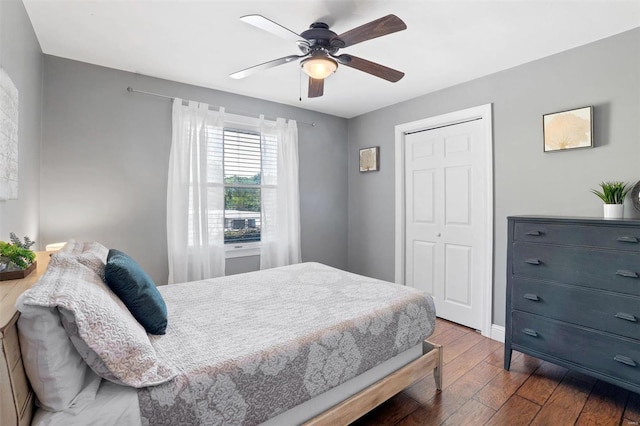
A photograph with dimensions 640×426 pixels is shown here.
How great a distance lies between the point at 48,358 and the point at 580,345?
2.83m

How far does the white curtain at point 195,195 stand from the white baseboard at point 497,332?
279 cm

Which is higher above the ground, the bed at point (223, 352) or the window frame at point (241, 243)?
the window frame at point (241, 243)

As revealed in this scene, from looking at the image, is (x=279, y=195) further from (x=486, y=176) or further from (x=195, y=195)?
(x=486, y=176)

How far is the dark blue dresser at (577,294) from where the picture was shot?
6.11 feet

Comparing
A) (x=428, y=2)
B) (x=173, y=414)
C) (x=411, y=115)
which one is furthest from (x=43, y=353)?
(x=411, y=115)

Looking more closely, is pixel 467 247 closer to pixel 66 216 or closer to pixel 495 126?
pixel 495 126

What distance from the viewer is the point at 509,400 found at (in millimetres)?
2023

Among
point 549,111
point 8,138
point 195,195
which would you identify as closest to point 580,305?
point 549,111

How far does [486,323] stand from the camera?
3.02 metres

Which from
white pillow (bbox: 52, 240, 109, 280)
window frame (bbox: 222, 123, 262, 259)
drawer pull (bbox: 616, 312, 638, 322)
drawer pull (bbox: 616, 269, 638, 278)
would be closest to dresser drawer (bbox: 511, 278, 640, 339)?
drawer pull (bbox: 616, 312, 638, 322)

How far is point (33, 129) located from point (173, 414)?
2.39 metres

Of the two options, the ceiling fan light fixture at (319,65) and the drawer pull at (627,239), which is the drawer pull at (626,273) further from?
the ceiling fan light fixture at (319,65)

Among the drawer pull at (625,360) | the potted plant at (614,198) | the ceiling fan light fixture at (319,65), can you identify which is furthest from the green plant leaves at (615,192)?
the ceiling fan light fixture at (319,65)

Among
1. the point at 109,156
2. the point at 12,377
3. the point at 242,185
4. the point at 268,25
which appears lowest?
the point at 12,377
